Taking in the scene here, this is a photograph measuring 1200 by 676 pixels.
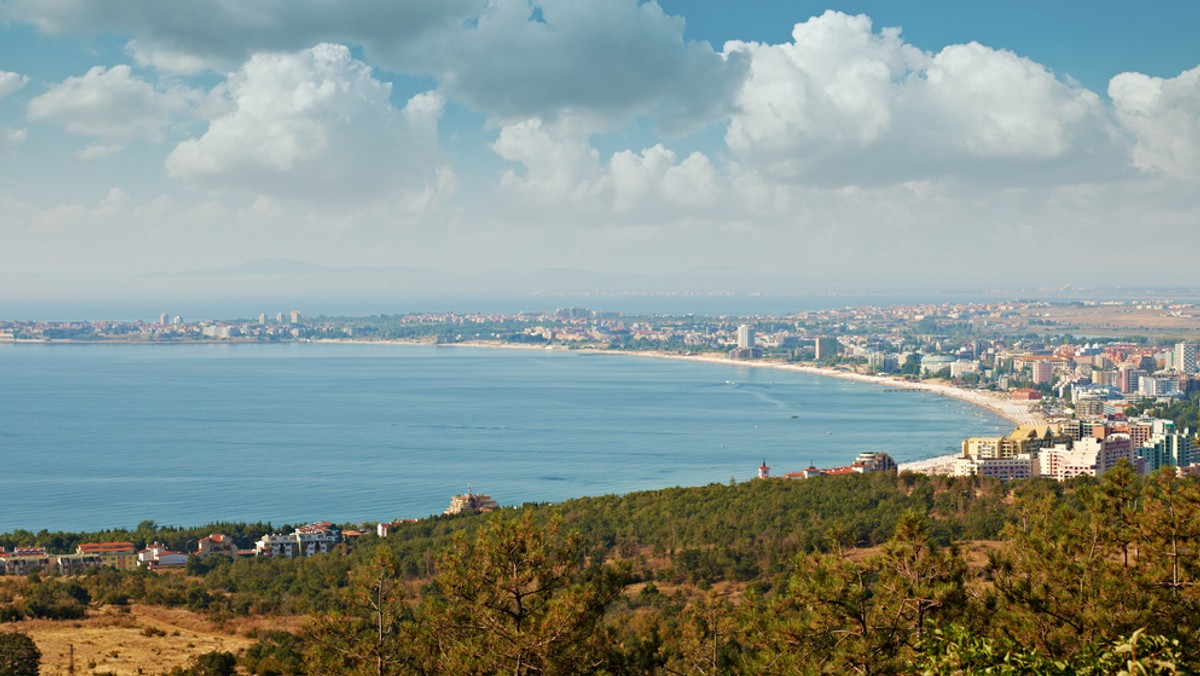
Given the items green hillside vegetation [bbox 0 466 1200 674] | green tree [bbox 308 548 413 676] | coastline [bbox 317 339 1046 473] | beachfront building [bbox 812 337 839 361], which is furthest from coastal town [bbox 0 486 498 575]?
beachfront building [bbox 812 337 839 361]

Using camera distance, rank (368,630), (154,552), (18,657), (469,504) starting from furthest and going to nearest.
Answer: (469,504) < (154,552) < (18,657) < (368,630)

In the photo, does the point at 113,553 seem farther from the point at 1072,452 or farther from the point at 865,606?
the point at 1072,452

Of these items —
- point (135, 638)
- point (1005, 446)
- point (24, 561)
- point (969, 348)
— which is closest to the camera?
point (135, 638)

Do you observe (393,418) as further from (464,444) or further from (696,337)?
(696,337)

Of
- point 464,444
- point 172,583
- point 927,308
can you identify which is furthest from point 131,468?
point 927,308

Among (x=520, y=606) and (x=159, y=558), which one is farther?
(x=159, y=558)

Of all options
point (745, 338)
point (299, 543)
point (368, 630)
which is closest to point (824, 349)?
point (745, 338)

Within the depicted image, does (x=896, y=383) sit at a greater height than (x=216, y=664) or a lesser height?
lesser
